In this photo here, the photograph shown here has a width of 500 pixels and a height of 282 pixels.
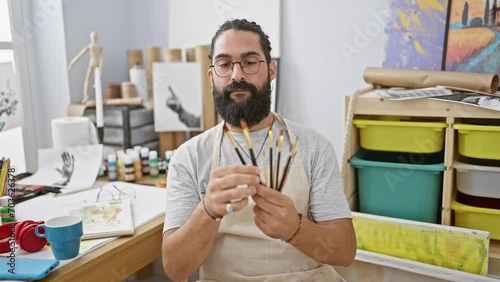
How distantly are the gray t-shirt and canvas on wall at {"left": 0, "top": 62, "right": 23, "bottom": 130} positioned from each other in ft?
3.12

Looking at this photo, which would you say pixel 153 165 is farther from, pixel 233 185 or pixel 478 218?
pixel 478 218

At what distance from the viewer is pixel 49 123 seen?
2.02 m

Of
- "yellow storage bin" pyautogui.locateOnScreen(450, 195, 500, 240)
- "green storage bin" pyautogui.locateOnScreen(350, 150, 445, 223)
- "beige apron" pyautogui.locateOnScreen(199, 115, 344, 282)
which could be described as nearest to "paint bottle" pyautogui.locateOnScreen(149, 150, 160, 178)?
"beige apron" pyautogui.locateOnScreen(199, 115, 344, 282)

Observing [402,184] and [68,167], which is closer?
[402,184]

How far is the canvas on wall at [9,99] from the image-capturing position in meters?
1.82

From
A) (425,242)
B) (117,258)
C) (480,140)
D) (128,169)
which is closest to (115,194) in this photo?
(128,169)

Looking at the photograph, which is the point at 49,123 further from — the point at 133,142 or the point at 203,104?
the point at 203,104

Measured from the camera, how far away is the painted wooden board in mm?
1382

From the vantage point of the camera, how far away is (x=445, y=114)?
1425 mm

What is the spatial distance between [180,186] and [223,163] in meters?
0.13

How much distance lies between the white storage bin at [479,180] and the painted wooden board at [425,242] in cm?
13

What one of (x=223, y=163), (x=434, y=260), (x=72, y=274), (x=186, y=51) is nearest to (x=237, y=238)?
(x=223, y=163)

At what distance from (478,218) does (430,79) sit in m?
0.47

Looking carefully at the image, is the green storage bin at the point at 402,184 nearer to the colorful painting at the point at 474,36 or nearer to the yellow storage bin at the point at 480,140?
the yellow storage bin at the point at 480,140
